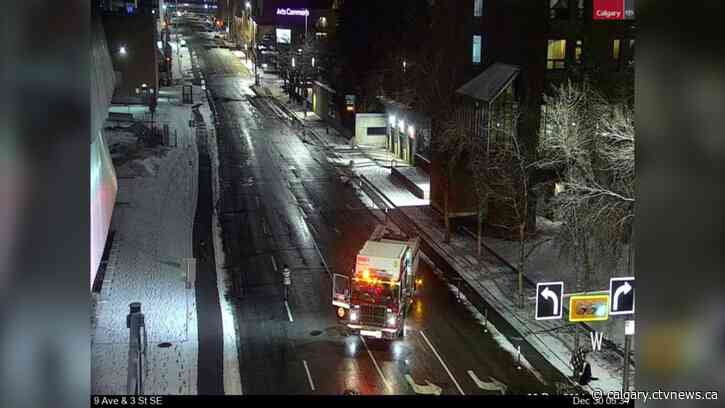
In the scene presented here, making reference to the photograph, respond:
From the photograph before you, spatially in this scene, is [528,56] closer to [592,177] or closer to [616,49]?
[616,49]

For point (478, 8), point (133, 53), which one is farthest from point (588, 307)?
point (133, 53)

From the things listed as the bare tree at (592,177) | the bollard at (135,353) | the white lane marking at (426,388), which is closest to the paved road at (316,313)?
the white lane marking at (426,388)

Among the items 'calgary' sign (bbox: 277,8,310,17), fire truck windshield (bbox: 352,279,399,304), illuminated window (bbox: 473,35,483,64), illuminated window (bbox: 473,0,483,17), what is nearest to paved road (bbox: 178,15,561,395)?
fire truck windshield (bbox: 352,279,399,304)

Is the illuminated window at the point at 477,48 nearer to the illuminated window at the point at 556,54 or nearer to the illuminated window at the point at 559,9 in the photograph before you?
the illuminated window at the point at 556,54

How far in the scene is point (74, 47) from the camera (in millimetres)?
5270

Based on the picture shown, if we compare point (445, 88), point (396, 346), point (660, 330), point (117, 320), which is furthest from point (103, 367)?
point (445, 88)

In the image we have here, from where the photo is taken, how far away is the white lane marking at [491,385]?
51.0 feet

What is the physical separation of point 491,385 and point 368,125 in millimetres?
30899

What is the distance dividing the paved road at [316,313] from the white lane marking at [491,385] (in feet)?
0.44

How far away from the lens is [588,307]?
14.8 meters

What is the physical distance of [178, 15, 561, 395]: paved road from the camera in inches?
630

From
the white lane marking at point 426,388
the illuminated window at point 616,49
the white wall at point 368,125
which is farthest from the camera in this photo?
the white wall at point 368,125

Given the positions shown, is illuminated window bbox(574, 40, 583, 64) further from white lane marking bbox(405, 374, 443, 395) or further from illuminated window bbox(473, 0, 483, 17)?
white lane marking bbox(405, 374, 443, 395)

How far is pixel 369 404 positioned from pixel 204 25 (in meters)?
153
